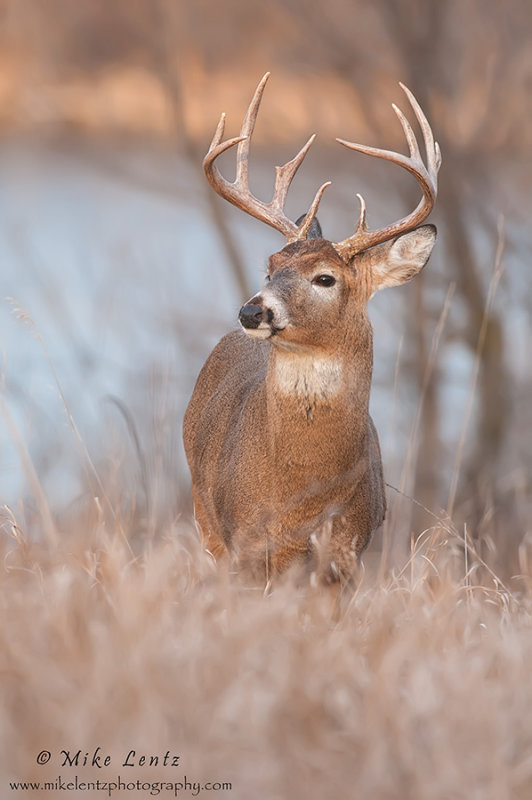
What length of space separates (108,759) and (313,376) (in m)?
2.40

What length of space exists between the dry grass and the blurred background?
637 centimetres

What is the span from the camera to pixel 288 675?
2596mm

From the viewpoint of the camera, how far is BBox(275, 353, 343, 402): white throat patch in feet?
14.9

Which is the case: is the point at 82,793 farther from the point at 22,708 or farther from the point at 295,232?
the point at 295,232

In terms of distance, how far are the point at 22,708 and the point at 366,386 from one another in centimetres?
247

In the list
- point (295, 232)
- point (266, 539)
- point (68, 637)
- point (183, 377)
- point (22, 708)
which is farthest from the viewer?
point (183, 377)

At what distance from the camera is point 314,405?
15.0 ft

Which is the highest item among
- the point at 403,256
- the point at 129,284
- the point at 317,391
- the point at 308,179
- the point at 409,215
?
the point at 409,215

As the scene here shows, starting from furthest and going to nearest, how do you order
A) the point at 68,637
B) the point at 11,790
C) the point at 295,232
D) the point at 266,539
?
1. the point at 295,232
2. the point at 266,539
3. the point at 68,637
4. the point at 11,790

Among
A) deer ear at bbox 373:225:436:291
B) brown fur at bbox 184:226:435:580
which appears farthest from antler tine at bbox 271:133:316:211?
deer ear at bbox 373:225:436:291

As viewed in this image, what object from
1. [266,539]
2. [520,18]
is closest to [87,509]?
[266,539]

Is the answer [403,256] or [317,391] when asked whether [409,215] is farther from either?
[317,391]

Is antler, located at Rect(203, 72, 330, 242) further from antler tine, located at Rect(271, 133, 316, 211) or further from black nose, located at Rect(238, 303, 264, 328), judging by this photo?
black nose, located at Rect(238, 303, 264, 328)

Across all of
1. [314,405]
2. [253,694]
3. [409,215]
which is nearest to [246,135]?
[409,215]
